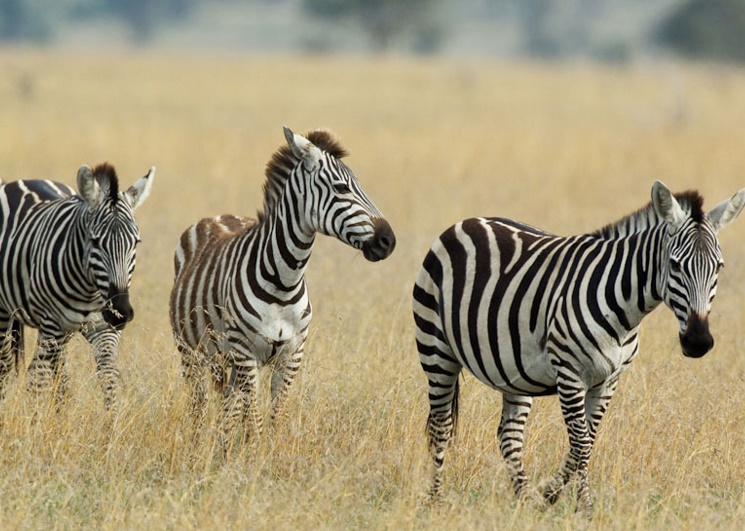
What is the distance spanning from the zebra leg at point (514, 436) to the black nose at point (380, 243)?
1067 millimetres

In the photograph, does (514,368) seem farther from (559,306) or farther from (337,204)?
(337,204)

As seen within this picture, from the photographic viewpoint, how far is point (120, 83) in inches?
1304

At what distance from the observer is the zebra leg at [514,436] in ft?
18.8

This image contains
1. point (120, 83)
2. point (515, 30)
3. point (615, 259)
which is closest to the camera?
point (615, 259)

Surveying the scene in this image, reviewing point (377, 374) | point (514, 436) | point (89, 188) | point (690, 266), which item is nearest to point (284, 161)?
point (89, 188)

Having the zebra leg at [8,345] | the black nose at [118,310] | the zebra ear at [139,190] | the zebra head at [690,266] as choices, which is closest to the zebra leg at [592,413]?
the zebra head at [690,266]

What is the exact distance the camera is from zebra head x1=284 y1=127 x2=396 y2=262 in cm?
570

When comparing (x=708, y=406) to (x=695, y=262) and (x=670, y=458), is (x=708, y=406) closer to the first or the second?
(x=670, y=458)

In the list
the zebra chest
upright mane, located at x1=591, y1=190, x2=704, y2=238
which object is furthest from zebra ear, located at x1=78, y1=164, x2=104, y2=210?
upright mane, located at x1=591, y1=190, x2=704, y2=238

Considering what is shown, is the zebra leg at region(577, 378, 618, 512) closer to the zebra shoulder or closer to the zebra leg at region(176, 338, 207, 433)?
the zebra leg at region(176, 338, 207, 433)

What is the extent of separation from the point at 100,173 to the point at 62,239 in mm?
551

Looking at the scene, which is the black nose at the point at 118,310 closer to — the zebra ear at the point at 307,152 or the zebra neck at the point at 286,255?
the zebra neck at the point at 286,255

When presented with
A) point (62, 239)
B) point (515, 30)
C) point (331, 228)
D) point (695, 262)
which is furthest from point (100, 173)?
point (515, 30)

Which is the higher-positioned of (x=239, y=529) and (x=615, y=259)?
(x=615, y=259)
